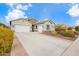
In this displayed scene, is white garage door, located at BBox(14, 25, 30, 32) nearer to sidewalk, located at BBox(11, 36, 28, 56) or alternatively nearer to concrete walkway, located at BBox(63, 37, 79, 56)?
sidewalk, located at BBox(11, 36, 28, 56)

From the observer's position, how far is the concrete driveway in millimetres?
2123

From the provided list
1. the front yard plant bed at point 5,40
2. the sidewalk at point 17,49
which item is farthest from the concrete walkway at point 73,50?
the front yard plant bed at point 5,40

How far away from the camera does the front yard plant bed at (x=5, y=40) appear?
2.10 metres

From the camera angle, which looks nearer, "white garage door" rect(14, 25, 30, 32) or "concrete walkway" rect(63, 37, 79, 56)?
"concrete walkway" rect(63, 37, 79, 56)

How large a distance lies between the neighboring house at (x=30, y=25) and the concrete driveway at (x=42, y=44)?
6 cm

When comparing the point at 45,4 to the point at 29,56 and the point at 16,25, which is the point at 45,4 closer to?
the point at 16,25

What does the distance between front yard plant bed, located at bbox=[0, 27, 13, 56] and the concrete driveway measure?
0.09 m

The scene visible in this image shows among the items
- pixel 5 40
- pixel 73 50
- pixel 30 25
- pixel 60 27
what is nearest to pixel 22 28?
pixel 30 25

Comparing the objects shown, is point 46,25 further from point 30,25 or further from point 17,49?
point 17,49

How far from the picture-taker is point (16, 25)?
221cm

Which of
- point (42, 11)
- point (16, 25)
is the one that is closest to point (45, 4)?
point (42, 11)

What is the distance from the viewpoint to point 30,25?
7.33ft

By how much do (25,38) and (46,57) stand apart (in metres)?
0.32

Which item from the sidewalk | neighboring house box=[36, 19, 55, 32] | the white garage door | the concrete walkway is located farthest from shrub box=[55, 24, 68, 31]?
the sidewalk
